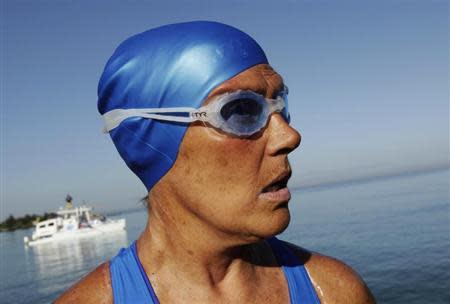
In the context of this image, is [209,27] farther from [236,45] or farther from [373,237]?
[373,237]

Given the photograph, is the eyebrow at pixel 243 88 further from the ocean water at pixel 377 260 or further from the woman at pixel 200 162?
the ocean water at pixel 377 260

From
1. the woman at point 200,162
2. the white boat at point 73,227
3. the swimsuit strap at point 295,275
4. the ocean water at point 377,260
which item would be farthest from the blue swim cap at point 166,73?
the white boat at point 73,227

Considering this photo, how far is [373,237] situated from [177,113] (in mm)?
41850

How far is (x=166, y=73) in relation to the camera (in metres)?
1.80

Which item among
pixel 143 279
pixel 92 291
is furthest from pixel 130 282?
pixel 92 291

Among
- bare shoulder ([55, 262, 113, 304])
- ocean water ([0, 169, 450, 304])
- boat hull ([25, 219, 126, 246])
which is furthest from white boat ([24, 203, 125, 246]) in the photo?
bare shoulder ([55, 262, 113, 304])

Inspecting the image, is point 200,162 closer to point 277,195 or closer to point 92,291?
point 277,195

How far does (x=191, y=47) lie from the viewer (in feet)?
5.88

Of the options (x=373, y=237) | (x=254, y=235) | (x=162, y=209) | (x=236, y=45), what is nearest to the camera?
(x=254, y=235)

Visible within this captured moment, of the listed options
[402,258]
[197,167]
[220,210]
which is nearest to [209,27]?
[197,167]

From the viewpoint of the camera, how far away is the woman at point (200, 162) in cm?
172

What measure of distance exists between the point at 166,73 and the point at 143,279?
910 mm

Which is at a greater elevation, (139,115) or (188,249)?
(139,115)

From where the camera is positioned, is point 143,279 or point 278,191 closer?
point 278,191
